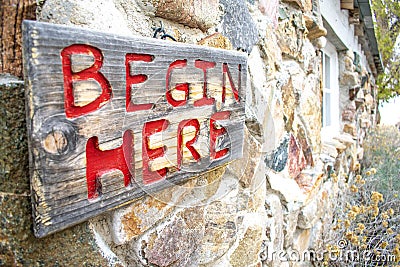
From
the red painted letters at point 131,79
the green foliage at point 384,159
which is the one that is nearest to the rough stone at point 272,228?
the red painted letters at point 131,79

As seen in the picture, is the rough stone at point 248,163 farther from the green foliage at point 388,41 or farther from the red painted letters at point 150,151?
the green foliage at point 388,41

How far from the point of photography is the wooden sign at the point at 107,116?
477mm

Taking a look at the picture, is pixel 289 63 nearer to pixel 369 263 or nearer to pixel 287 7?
pixel 287 7

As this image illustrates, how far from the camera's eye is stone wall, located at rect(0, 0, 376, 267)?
2.01 ft

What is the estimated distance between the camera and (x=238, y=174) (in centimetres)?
108

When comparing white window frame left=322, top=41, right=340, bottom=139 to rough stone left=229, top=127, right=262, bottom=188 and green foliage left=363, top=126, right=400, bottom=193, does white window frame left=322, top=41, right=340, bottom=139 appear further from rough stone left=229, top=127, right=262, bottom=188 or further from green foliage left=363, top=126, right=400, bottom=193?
rough stone left=229, top=127, right=262, bottom=188

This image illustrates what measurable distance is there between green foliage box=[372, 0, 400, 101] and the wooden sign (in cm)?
597

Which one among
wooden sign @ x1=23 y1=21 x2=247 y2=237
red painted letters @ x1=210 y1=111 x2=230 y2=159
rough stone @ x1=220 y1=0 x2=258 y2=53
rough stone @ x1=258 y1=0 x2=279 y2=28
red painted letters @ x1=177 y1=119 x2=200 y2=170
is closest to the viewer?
wooden sign @ x1=23 y1=21 x2=247 y2=237

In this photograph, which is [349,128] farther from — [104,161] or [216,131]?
[104,161]

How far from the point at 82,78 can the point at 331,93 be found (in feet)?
10.1

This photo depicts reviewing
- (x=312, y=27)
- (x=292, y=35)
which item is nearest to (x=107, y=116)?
(x=292, y=35)

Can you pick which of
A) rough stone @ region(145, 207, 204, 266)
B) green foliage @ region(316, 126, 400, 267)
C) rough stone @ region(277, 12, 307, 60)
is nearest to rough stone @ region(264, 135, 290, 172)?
rough stone @ region(277, 12, 307, 60)

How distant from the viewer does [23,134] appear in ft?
1.68

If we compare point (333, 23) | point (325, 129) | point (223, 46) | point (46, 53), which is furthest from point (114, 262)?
point (325, 129)
